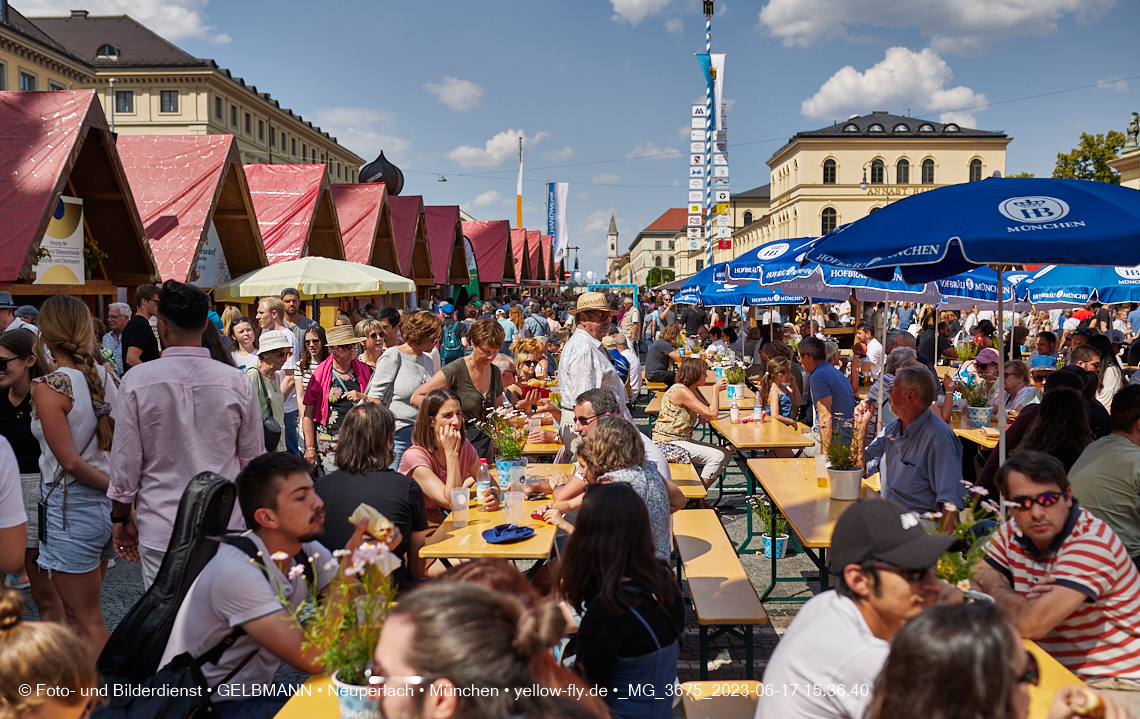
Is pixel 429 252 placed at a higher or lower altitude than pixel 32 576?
higher

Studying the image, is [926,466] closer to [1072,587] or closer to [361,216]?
[1072,587]

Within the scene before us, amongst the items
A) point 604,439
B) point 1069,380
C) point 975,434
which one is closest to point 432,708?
point 604,439

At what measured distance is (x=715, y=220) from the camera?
23969mm

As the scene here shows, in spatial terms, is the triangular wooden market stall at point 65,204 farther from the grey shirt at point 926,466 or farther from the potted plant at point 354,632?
the grey shirt at point 926,466

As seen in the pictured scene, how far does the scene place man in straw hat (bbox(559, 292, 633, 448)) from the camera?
605 cm

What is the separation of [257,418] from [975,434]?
6206 millimetres

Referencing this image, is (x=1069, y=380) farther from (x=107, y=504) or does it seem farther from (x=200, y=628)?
(x=107, y=504)

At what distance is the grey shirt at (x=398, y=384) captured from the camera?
6.22 meters

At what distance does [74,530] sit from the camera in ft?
12.6

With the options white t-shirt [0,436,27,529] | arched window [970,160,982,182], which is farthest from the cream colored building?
arched window [970,160,982,182]

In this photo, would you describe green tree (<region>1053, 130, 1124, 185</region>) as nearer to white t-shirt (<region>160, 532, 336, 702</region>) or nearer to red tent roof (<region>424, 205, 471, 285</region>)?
red tent roof (<region>424, 205, 471, 285</region>)

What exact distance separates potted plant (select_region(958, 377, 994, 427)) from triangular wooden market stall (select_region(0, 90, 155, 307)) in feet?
31.3

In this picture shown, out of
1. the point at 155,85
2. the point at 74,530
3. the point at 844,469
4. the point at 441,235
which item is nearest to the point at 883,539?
the point at 844,469

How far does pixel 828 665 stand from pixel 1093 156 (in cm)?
4635
